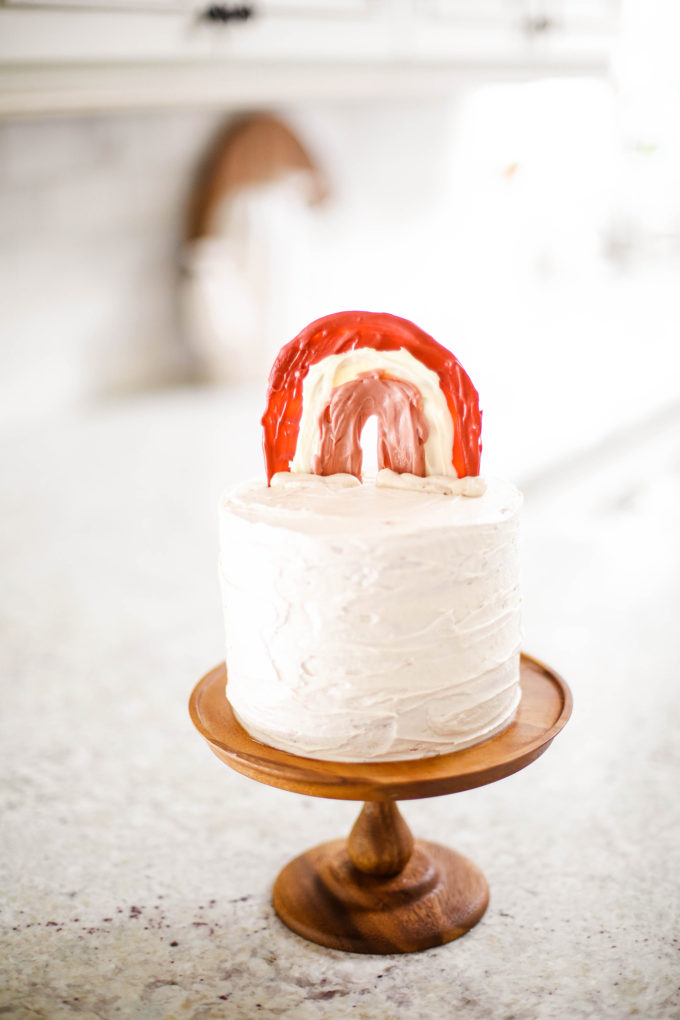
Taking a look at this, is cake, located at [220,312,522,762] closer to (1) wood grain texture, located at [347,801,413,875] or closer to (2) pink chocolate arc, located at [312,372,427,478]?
(2) pink chocolate arc, located at [312,372,427,478]

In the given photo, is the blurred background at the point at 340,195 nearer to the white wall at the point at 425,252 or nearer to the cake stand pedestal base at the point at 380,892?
the white wall at the point at 425,252

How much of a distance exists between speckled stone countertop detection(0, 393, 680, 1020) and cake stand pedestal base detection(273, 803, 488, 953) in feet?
0.05

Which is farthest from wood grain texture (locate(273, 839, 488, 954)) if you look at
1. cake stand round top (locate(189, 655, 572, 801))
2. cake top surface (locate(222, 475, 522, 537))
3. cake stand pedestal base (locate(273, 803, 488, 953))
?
cake top surface (locate(222, 475, 522, 537))

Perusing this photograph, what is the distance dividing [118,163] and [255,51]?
1.01m

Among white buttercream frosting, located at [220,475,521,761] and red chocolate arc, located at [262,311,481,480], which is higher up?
red chocolate arc, located at [262,311,481,480]

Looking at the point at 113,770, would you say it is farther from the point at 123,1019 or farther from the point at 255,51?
the point at 255,51

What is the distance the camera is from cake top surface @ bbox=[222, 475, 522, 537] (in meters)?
0.75

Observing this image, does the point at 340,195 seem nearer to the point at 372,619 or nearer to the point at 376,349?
the point at 376,349

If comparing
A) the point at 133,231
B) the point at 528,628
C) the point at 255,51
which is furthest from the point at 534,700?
the point at 133,231

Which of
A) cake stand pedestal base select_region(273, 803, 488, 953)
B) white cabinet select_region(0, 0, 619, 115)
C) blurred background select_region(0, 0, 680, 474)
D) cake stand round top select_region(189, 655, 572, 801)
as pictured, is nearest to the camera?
cake stand round top select_region(189, 655, 572, 801)

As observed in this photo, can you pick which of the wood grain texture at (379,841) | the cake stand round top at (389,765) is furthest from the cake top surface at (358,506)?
the wood grain texture at (379,841)

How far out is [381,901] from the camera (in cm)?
88

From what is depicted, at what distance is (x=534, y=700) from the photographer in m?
0.88

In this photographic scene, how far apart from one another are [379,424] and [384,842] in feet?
1.25
